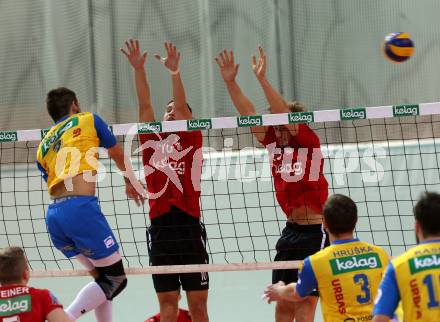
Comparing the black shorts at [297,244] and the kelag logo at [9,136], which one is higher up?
the kelag logo at [9,136]

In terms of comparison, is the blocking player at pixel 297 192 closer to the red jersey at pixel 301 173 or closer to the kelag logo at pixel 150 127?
the red jersey at pixel 301 173

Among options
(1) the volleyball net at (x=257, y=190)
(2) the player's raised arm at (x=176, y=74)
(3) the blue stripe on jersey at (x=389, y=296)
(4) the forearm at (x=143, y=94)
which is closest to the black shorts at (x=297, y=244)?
(1) the volleyball net at (x=257, y=190)

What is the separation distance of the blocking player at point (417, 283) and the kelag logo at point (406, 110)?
3.03m

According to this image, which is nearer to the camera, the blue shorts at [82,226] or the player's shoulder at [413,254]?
the player's shoulder at [413,254]

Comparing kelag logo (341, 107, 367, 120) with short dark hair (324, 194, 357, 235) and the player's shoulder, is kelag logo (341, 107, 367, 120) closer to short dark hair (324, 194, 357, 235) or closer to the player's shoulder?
short dark hair (324, 194, 357, 235)

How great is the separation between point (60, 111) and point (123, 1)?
4043 millimetres

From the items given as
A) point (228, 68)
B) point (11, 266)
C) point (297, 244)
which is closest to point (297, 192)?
point (297, 244)

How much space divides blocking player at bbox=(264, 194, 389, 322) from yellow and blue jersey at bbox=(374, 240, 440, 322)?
2.07 ft

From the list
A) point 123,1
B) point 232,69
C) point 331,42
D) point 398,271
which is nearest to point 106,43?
point 123,1

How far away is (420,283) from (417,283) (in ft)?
0.05

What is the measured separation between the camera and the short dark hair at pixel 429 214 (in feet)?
14.7

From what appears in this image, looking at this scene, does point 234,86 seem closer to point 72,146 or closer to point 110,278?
point 72,146

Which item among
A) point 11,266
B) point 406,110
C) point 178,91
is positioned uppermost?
point 178,91

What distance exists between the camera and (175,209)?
7.80 m
